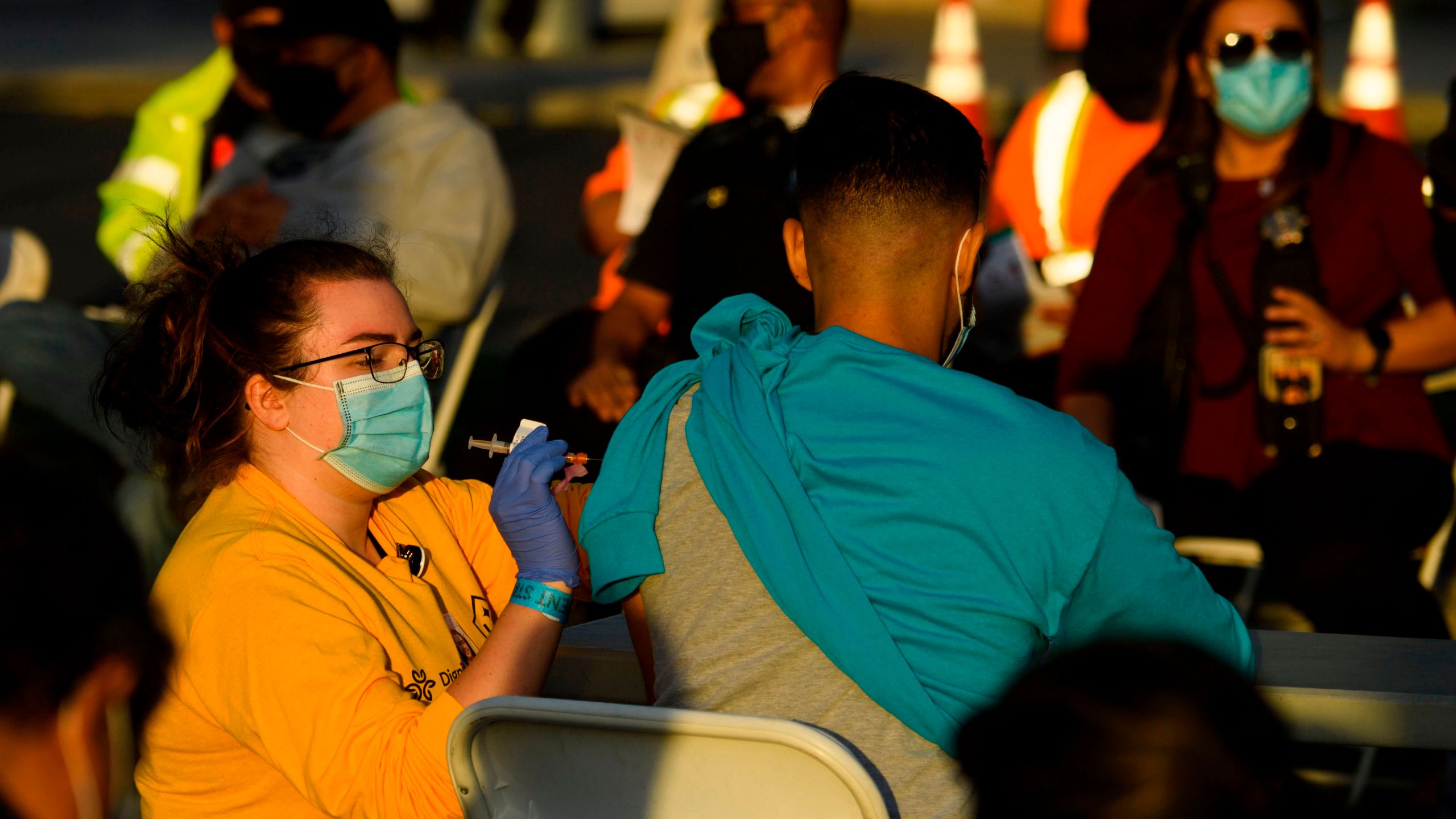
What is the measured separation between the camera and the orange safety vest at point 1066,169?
13.9ft

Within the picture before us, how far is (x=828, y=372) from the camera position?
1.70m

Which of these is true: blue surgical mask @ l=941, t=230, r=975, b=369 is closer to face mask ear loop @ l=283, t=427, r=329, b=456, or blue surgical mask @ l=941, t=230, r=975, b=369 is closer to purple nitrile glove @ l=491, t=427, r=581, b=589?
purple nitrile glove @ l=491, t=427, r=581, b=589

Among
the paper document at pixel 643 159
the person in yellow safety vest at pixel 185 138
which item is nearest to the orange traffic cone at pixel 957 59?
the paper document at pixel 643 159

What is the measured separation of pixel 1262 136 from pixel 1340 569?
1009 mm

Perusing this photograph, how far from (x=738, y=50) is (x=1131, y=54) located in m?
1.19

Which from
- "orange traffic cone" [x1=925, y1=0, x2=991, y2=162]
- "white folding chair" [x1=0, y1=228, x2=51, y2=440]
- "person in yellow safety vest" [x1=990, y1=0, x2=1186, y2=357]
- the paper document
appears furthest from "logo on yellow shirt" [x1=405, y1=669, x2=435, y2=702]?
"orange traffic cone" [x1=925, y1=0, x2=991, y2=162]

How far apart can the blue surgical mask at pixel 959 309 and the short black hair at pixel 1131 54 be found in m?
2.41

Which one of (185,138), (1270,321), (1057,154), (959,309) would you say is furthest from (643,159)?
(959,309)

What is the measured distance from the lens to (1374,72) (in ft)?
16.8

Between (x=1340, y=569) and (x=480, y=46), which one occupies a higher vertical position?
(x=1340, y=569)

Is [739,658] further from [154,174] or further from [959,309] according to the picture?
[154,174]

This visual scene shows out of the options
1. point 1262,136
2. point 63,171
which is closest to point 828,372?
point 1262,136

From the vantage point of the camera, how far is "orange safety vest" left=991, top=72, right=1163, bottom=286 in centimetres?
423

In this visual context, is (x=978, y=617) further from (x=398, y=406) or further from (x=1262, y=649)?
(x=398, y=406)
